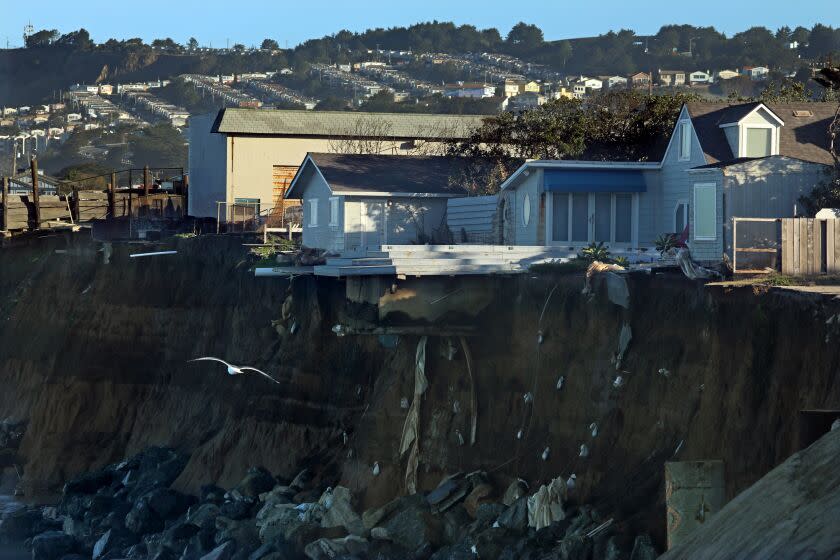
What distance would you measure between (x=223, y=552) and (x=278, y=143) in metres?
29.1

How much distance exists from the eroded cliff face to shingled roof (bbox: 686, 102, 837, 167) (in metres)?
9.36

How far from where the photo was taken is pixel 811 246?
26562 mm

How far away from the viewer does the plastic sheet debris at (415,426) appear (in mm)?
30097

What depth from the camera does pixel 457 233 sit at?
4322cm

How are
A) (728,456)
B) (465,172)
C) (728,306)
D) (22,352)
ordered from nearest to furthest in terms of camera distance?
(728,456)
(728,306)
(465,172)
(22,352)

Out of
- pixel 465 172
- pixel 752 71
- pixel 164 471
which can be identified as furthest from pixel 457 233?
pixel 752 71

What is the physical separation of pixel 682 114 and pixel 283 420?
1236cm

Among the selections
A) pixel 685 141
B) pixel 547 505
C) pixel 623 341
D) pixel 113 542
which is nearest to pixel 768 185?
pixel 623 341

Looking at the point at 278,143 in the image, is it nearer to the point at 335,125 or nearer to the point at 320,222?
the point at 335,125

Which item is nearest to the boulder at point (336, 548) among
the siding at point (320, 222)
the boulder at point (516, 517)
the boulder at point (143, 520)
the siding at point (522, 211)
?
the boulder at point (516, 517)

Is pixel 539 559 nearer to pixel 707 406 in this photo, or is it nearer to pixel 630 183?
pixel 707 406

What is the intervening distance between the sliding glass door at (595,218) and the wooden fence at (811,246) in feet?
40.4

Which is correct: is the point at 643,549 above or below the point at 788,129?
below

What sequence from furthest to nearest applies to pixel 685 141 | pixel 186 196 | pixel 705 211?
pixel 186 196 → pixel 685 141 → pixel 705 211
